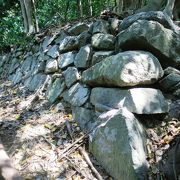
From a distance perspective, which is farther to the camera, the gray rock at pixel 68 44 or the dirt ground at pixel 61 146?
the gray rock at pixel 68 44

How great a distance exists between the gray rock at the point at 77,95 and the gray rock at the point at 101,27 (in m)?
1.40

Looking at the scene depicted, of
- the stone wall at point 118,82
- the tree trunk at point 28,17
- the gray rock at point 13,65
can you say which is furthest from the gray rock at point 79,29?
the tree trunk at point 28,17

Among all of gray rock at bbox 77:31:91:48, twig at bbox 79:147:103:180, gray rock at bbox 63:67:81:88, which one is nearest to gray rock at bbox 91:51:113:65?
gray rock at bbox 63:67:81:88

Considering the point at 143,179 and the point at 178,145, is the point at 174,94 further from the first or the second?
the point at 143,179

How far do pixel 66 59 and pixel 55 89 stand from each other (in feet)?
2.83

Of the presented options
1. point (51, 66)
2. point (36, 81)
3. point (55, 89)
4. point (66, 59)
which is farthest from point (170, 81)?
point (36, 81)

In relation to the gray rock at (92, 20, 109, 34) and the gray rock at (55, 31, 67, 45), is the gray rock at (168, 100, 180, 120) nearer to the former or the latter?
the gray rock at (92, 20, 109, 34)

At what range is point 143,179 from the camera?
3594 mm

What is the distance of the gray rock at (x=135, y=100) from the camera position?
4.38 m

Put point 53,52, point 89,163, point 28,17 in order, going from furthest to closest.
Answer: point 28,17 → point 53,52 → point 89,163

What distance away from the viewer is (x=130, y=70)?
4.68m

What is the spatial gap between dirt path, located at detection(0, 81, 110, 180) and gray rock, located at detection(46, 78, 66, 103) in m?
0.16

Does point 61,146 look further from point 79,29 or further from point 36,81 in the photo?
point 79,29

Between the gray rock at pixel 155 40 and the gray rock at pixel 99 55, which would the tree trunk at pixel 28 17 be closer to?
the gray rock at pixel 99 55
